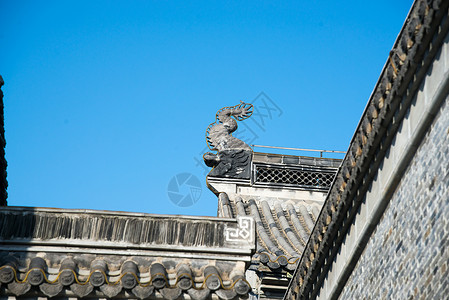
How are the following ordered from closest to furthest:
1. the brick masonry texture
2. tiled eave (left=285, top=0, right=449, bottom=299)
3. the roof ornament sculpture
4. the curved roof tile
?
the brick masonry texture, tiled eave (left=285, top=0, right=449, bottom=299), the curved roof tile, the roof ornament sculpture

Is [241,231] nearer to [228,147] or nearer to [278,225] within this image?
[278,225]

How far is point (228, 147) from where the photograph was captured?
19234 millimetres

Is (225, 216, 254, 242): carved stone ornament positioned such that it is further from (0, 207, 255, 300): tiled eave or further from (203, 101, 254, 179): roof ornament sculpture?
(203, 101, 254, 179): roof ornament sculpture

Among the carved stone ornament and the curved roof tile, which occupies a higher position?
the carved stone ornament

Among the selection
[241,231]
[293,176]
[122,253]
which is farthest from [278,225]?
[122,253]

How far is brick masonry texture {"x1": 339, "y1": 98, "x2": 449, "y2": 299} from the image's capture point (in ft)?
23.6

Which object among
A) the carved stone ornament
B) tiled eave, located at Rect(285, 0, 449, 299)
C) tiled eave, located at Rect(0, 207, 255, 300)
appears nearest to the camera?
tiled eave, located at Rect(285, 0, 449, 299)

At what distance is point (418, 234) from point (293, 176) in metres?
11.4

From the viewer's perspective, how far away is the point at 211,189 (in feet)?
60.6

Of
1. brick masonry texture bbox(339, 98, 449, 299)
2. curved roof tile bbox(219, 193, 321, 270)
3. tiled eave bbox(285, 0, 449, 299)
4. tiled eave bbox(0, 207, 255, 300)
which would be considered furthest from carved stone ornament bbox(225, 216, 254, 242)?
curved roof tile bbox(219, 193, 321, 270)

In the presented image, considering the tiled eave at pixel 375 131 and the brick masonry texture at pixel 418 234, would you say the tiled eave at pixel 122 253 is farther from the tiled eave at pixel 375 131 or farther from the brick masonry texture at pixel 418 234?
the brick masonry texture at pixel 418 234

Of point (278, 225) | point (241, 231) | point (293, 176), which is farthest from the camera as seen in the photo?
point (293, 176)

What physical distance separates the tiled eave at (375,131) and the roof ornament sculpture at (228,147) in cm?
814

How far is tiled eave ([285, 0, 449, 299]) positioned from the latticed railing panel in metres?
8.13
